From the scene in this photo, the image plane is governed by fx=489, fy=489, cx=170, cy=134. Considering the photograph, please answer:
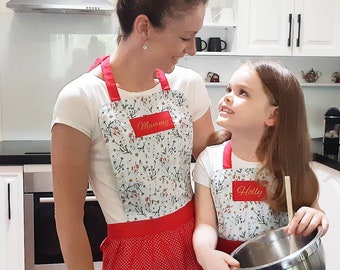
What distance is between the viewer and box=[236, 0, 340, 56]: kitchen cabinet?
2.64 meters

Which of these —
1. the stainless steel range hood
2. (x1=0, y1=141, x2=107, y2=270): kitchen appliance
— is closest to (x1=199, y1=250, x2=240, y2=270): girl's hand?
(x1=0, y1=141, x2=107, y2=270): kitchen appliance

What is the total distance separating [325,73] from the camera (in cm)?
307

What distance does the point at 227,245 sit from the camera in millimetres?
1159

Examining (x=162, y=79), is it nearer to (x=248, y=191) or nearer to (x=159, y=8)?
(x=159, y=8)

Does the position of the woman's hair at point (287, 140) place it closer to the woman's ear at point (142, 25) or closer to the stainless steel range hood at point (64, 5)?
the woman's ear at point (142, 25)

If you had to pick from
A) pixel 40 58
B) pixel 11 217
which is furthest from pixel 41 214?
pixel 40 58

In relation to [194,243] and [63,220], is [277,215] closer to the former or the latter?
[194,243]

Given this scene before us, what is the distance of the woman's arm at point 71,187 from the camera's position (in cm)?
101

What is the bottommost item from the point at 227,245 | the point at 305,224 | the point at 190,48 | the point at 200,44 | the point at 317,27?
the point at 227,245

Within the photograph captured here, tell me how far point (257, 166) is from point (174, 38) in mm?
371

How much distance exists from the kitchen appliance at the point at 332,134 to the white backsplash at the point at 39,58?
838 mm

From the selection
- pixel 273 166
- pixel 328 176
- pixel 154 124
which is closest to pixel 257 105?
pixel 273 166

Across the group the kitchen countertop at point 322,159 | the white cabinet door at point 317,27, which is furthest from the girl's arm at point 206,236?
the white cabinet door at point 317,27

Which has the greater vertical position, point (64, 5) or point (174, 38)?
point (64, 5)
